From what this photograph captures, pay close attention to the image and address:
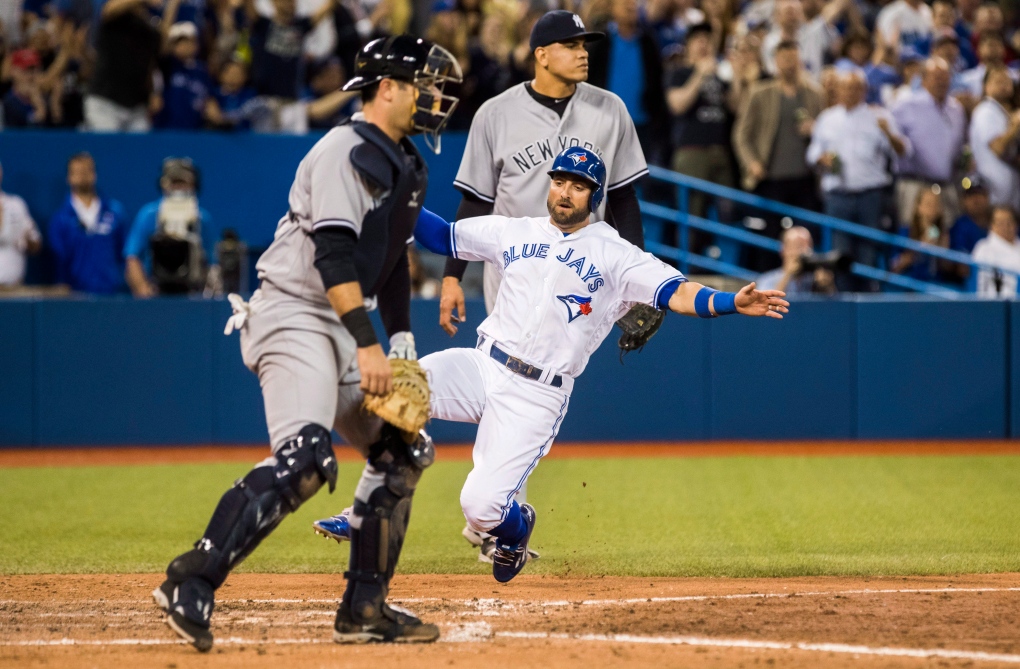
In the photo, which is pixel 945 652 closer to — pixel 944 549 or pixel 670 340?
pixel 944 549

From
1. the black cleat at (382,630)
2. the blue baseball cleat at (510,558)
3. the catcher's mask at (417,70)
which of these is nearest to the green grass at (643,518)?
the blue baseball cleat at (510,558)

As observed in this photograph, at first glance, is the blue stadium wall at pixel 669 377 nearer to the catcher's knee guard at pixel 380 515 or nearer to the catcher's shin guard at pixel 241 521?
the catcher's knee guard at pixel 380 515

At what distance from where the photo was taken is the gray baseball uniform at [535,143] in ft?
20.8

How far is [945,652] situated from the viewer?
14.0 feet

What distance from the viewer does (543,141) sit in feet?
20.7

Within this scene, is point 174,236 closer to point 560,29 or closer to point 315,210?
point 560,29

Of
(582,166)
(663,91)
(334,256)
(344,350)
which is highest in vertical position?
(663,91)

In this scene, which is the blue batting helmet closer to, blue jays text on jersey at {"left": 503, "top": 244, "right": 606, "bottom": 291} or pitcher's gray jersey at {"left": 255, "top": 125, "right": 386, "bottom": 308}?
blue jays text on jersey at {"left": 503, "top": 244, "right": 606, "bottom": 291}

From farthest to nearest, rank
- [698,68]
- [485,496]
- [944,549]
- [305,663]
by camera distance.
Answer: [698,68] → [944,549] → [485,496] → [305,663]

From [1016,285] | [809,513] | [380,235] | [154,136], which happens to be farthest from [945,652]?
[154,136]

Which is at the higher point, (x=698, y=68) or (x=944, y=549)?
(x=698, y=68)

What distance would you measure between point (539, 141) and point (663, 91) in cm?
735

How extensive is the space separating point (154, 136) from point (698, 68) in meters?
5.96

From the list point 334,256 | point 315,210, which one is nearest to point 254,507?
point 334,256
